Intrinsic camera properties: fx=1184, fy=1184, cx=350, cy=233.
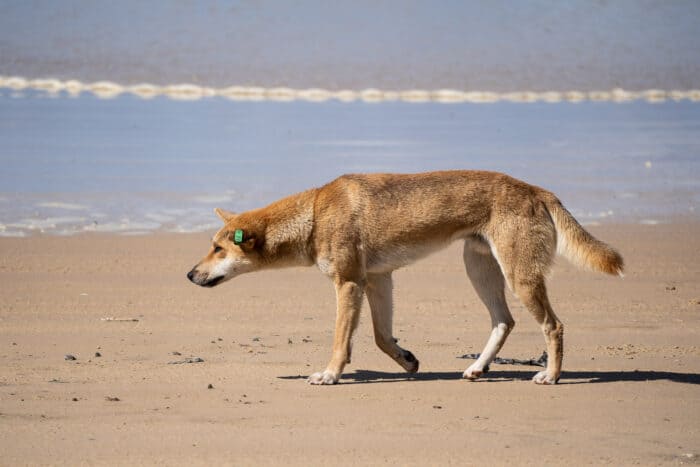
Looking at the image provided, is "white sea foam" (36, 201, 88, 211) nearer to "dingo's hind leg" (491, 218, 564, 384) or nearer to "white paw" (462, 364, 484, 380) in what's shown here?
"white paw" (462, 364, 484, 380)

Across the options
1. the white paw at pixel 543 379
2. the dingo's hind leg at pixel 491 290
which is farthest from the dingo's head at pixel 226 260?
the white paw at pixel 543 379

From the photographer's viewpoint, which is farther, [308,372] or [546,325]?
[308,372]

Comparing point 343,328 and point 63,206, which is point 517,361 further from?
point 63,206

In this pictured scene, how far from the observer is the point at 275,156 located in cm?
2438

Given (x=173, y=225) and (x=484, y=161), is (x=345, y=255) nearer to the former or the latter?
(x=173, y=225)

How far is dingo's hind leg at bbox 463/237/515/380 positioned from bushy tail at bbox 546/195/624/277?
0.56 metres

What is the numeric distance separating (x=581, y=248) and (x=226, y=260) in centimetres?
265

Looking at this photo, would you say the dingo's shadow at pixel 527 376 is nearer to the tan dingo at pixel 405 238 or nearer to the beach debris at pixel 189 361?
the tan dingo at pixel 405 238

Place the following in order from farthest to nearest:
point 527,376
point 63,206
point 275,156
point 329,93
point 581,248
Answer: point 329,93 → point 275,156 → point 63,206 → point 527,376 → point 581,248

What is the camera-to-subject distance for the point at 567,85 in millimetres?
58031

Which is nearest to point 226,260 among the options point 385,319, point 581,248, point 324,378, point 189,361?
point 189,361

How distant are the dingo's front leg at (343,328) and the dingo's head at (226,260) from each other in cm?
72

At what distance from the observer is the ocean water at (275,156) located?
17766 millimetres

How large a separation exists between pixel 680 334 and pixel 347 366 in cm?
308
